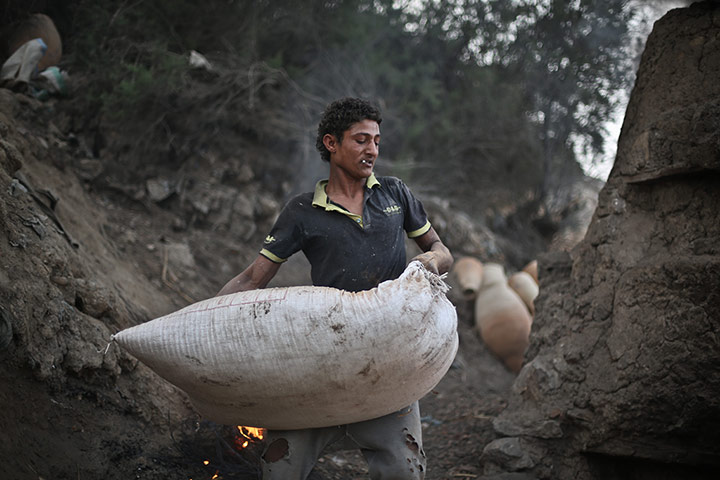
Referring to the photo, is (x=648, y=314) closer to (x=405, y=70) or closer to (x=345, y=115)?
(x=345, y=115)

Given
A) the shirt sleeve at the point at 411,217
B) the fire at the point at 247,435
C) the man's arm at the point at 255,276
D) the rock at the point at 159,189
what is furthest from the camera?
the rock at the point at 159,189

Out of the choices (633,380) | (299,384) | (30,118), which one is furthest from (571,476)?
(30,118)

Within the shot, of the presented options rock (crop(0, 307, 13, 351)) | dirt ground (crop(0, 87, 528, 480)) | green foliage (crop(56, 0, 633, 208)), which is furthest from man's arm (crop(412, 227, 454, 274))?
green foliage (crop(56, 0, 633, 208))

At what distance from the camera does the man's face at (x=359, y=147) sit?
96.4 inches

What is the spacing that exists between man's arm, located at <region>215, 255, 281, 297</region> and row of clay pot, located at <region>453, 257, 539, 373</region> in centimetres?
465

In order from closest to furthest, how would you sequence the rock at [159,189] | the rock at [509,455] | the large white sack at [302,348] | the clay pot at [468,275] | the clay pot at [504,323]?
the large white sack at [302,348] < the rock at [509,455] < the rock at [159,189] < the clay pot at [504,323] < the clay pot at [468,275]

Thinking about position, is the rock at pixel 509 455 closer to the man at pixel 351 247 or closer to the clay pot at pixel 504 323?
the man at pixel 351 247

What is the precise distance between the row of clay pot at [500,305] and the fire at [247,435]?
4.24 meters

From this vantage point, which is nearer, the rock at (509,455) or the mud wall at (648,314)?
the mud wall at (648,314)

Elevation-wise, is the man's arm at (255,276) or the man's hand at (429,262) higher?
the man's hand at (429,262)

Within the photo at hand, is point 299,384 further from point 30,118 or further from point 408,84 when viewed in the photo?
point 408,84

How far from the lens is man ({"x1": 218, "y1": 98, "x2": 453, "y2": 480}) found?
7.20 feet

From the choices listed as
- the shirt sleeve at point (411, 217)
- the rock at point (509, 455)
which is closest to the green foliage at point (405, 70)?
the shirt sleeve at point (411, 217)

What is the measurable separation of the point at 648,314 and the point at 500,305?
162 inches
